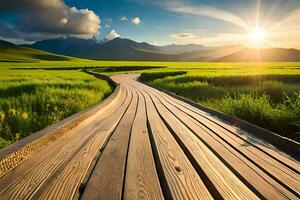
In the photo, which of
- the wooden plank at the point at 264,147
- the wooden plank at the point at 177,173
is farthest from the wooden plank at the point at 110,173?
the wooden plank at the point at 264,147

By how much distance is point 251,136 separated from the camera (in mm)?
4992

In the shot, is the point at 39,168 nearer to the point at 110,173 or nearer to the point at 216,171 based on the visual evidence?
the point at 110,173

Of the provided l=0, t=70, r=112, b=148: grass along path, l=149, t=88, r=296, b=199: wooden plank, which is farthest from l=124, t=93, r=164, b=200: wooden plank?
l=0, t=70, r=112, b=148: grass along path

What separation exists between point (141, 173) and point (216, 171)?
0.81 metres

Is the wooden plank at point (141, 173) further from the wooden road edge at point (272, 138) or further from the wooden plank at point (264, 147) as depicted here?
the wooden road edge at point (272, 138)

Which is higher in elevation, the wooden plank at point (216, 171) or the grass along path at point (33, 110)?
the wooden plank at point (216, 171)

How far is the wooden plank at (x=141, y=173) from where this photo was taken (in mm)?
2508

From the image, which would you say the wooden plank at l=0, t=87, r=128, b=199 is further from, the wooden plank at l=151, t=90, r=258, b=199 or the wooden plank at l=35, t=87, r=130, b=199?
the wooden plank at l=151, t=90, r=258, b=199

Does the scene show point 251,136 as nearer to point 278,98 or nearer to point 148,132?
point 148,132

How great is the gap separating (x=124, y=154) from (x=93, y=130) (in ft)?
5.94

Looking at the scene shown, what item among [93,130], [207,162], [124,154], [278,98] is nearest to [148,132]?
[93,130]

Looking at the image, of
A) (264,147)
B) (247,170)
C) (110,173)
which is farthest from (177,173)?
(264,147)

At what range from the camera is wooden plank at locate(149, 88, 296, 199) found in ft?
8.56

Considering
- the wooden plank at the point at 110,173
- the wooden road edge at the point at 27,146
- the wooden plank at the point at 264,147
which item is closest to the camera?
the wooden plank at the point at 110,173
